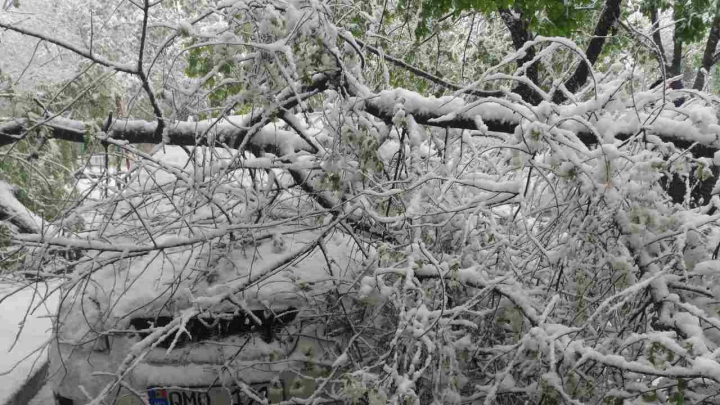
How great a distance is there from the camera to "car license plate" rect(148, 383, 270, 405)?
2.88m

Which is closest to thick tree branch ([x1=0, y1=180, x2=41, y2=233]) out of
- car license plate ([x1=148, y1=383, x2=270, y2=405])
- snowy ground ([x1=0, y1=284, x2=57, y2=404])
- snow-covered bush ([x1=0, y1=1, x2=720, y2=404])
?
snowy ground ([x1=0, y1=284, x2=57, y2=404])

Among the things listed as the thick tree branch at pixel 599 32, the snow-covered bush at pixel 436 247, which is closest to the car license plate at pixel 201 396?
the snow-covered bush at pixel 436 247

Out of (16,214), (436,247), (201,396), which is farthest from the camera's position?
(16,214)

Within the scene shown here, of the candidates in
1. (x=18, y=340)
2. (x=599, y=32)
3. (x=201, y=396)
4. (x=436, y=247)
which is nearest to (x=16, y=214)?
(x=18, y=340)

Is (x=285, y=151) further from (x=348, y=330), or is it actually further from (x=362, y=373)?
(x=362, y=373)

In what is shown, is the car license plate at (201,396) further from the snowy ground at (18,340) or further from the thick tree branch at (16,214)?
the thick tree branch at (16,214)

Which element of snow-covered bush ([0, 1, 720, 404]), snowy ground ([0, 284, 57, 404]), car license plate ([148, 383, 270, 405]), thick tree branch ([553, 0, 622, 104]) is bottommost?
snowy ground ([0, 284, 57, 404])

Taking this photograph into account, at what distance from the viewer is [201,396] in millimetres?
2910

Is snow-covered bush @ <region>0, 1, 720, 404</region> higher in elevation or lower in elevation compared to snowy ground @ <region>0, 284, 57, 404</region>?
higher

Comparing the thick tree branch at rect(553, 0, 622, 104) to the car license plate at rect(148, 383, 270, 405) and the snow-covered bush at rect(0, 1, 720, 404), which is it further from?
the car license plate at rect(148, 383, 270, 405)

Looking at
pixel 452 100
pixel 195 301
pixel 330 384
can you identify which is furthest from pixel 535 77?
pixel 195 301

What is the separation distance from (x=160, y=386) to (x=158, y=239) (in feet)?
3.29

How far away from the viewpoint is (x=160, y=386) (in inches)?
113

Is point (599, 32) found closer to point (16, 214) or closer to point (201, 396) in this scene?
point (201, 396)
